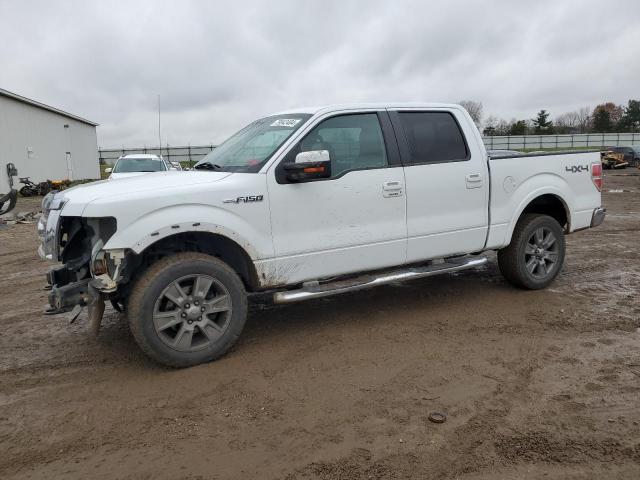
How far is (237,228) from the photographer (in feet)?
13.7

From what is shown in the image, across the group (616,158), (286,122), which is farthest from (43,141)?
(616,158)

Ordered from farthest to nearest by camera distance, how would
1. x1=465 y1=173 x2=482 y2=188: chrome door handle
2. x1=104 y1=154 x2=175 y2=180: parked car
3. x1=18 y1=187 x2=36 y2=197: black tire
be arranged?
x1=18 y1=187 x2=36 y2=197: black tire → x1=104 y1=154 x2=175 y2=180: parked car → x1=465 y1=173 x2=482 y2=188: chrome door handle

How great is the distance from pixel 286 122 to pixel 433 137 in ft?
4.97

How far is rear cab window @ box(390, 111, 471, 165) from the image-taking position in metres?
5.06

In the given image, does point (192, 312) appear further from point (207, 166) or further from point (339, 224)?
point (207, 166)

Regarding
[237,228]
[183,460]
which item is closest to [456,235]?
[237,228]

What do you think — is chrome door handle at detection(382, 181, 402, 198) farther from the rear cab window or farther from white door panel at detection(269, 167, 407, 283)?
the rear cab window

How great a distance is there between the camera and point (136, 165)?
1485 cm

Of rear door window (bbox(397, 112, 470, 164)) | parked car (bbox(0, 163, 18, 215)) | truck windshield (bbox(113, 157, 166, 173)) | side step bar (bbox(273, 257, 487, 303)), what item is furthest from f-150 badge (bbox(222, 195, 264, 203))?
truck windshield (bbox(113, 157, 166, 173))

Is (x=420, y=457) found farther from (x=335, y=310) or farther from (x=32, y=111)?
(x=32, y=111)

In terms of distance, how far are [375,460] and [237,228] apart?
209 centimetres

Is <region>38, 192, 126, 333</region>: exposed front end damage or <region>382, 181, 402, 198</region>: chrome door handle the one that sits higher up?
<region>382, 181, 402, 198</region>: chrome door handle

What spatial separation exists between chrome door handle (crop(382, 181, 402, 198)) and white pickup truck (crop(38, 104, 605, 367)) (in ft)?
0.03

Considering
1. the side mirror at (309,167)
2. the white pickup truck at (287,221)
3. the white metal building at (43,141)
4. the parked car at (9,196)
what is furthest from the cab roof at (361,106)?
the white metal building at (43,141)
